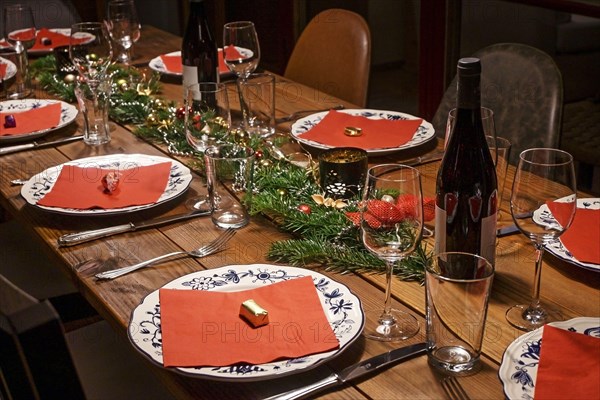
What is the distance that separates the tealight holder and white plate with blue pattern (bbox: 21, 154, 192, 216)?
10.4 inches

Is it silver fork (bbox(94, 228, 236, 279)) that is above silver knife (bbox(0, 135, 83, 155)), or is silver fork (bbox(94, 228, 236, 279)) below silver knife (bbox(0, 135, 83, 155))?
above

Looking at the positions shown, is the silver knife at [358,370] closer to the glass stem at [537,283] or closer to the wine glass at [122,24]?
the glass stem at [537,283]

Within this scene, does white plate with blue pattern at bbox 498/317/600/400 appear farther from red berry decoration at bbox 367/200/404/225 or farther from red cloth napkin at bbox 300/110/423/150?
red cloth napkin at bbox 300/110/423/150

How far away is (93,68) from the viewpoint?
1.79 m

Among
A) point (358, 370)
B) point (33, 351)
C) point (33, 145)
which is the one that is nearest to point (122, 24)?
point (33, 145)

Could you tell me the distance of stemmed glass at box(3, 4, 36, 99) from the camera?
2.18 m

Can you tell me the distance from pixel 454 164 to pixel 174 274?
0.43 m

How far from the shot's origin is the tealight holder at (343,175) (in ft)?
4.66

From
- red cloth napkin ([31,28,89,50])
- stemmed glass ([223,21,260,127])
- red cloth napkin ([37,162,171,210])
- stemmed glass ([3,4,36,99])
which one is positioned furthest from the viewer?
red cloth napkin ([31,28,89,50])

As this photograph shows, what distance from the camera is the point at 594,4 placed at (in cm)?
272

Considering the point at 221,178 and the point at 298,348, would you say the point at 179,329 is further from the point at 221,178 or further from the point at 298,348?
the point at 221,178

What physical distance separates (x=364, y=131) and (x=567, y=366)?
2.99 ft

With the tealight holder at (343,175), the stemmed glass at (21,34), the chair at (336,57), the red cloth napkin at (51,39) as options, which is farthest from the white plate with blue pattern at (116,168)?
the red cloth napkin at (51,39)

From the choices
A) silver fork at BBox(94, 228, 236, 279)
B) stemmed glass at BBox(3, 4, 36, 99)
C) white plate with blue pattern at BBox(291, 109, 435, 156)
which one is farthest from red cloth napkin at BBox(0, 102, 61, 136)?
silver fork at BBox(94, 228, 236, 279)
